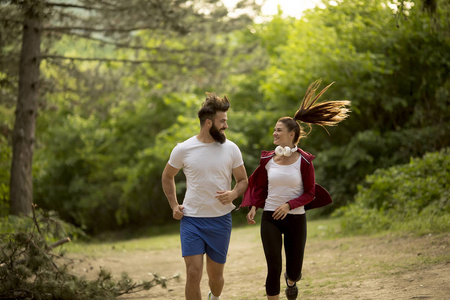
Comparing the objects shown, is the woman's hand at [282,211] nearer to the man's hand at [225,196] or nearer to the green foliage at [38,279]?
the man's hand at [225,196]

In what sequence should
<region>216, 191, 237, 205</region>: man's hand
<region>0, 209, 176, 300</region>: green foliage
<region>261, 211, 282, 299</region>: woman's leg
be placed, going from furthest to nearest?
<region>0, 209, 176, 300</region>: green foliage < <region>261, 211, 282, 299</region>: woman's leg < <region>216, 191, 237, 205</region>: man's hand

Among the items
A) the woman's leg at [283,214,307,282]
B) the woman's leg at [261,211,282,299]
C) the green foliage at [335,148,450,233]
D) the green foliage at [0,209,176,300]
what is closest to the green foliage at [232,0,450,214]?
the green foliage at [335,148,450,233]

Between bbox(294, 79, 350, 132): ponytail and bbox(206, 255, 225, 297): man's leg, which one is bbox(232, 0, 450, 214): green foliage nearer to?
bbox(294, 79, 350, 132): ponytail

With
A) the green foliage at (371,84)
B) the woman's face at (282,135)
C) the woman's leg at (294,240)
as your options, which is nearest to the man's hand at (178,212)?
the woman's leg at (294,240)

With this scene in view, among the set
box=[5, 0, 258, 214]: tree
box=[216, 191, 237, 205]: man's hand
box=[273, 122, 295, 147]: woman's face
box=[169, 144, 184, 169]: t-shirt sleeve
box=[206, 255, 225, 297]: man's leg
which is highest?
box=[5, 0, 258, 214]: tree

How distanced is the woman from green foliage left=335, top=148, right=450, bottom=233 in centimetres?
457

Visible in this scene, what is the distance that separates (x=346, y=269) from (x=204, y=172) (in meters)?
3.71

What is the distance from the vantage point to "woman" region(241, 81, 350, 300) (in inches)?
214

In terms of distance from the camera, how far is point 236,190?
5352 mm

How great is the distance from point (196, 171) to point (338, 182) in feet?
42.4

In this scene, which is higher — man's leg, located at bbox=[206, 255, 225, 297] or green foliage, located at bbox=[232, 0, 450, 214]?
green foliage, located at bbox=[232, 0, 450, 214]

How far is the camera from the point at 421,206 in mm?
10742

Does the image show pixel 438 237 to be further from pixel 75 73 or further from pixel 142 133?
pixel 142 133


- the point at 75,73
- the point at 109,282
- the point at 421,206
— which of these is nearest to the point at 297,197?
the point at 109,282
